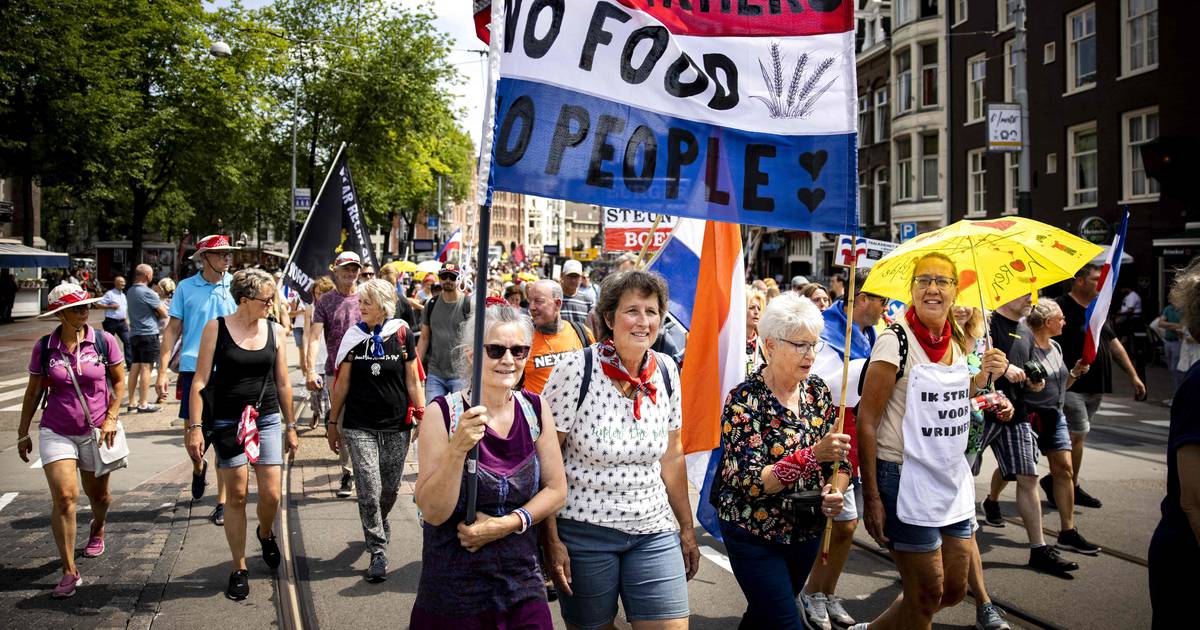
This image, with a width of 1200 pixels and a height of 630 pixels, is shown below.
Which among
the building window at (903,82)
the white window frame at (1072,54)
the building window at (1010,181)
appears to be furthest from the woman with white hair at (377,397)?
the building window at (903,82)

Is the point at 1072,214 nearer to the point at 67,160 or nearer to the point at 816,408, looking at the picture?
the point at 816,408

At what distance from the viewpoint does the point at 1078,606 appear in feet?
17.0

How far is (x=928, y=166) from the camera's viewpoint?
116 ft

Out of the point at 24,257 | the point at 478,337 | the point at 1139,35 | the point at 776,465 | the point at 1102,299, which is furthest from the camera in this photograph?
the point at 24,257

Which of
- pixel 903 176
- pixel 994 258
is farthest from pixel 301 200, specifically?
pixel 994 258

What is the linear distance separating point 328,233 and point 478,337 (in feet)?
21.6

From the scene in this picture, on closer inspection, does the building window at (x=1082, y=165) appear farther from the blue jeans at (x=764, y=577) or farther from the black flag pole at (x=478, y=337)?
the black flag pole at (x=478, y=337)

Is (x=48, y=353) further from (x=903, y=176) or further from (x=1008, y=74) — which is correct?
(x=903, y=176)

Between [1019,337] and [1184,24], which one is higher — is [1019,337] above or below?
below

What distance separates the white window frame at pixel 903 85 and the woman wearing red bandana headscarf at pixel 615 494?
34645 mm

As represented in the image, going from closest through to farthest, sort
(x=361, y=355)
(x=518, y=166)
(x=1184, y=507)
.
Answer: (x=1184, y=507)
(x=518, y=166)
(x=361, y=355)

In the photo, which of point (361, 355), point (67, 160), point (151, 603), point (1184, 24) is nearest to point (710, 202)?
point (361, 355)

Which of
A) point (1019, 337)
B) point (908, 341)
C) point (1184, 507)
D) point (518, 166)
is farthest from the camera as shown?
point (1019, 337)

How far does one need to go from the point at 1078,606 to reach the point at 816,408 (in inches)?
101
